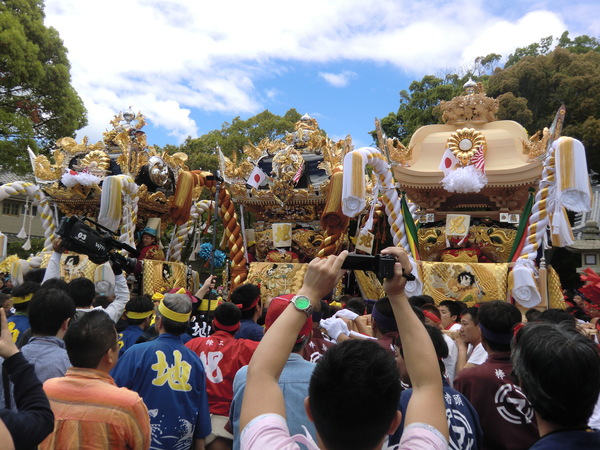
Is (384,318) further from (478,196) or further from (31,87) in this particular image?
(31,87)

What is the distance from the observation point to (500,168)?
9.66 metres

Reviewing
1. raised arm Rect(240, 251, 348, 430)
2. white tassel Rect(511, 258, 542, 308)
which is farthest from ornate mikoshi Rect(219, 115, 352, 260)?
raised arm Rect(240, 251, 348, 430)

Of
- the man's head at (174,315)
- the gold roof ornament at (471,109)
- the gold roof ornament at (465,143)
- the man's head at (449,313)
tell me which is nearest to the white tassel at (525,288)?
the gold roof ornament at (465,143)

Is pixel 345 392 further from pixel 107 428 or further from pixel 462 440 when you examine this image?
pixel 107 428

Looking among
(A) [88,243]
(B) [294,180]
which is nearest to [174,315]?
(A) [88,243]

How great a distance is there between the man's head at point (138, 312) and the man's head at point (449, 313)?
9.09 ft

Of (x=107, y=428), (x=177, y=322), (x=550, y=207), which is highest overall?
(x=550, y=207)

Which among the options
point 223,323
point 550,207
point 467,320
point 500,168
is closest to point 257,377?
point 223,323

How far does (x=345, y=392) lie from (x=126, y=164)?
35.8ft

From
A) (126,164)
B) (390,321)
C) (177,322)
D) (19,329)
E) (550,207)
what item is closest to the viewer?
(390,321)

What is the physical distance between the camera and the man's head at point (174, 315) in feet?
10.5

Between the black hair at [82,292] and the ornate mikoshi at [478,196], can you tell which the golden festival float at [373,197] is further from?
the black hair at [82,292]

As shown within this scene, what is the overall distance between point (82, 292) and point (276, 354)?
116 inches

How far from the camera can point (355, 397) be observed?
1369mm
